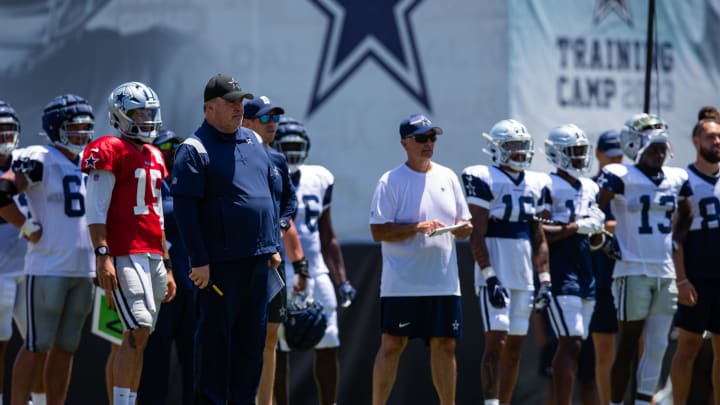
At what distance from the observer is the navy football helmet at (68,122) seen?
22.4 feet

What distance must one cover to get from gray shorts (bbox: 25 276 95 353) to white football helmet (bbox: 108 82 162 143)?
3.85 feet

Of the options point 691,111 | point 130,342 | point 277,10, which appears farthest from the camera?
point 691,111

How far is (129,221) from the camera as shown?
5.99m

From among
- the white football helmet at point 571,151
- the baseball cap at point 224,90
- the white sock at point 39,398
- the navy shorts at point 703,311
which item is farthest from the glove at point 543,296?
the white sock at point 39,398

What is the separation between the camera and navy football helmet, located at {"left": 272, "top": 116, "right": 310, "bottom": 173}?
7762 mm

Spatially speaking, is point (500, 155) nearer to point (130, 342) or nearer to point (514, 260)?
point (514, 260)

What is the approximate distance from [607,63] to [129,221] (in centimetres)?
464

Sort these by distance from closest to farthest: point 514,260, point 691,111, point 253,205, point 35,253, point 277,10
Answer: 1. point 253,205
2. point 35,253
3. point 514,260
4. point 277,10
5. point 691,111

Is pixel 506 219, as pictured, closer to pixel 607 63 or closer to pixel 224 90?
A: pixel 607 63

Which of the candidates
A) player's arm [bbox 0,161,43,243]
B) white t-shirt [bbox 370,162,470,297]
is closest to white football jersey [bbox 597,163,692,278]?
white t-shirt [bbox 370,162,470,297]

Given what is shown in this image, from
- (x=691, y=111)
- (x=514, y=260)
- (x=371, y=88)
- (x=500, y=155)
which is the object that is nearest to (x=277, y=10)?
(x=371, y=88)

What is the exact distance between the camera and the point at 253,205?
18.1 feet

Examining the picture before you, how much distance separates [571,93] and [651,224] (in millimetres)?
1602

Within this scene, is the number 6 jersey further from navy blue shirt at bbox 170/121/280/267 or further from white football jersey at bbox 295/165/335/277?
white football jersey at bbox 295/165/335/277
